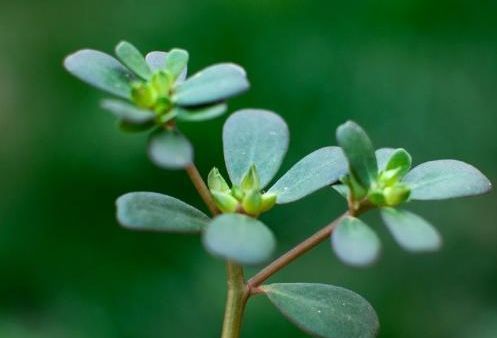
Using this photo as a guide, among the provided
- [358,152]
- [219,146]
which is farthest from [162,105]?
[219,146]

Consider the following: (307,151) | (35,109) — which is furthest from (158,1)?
(307,151)

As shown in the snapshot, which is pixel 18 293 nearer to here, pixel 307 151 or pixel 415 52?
pixel 307 151

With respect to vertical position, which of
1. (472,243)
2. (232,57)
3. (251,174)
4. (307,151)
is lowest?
(472,243)

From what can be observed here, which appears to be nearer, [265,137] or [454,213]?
[265,137]

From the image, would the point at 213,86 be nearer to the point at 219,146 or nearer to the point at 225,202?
the point at 225,202

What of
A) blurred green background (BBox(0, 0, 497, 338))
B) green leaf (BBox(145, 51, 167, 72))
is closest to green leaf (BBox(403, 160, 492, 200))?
green leaf (BBox(145, 51, 167, 72))

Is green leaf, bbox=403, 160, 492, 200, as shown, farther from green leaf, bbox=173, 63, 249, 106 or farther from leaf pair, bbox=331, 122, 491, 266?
green leaf, bbox=173, 63, 249, 106

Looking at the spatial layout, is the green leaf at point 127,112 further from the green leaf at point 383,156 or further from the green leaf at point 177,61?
the green leaf at point 383,156
